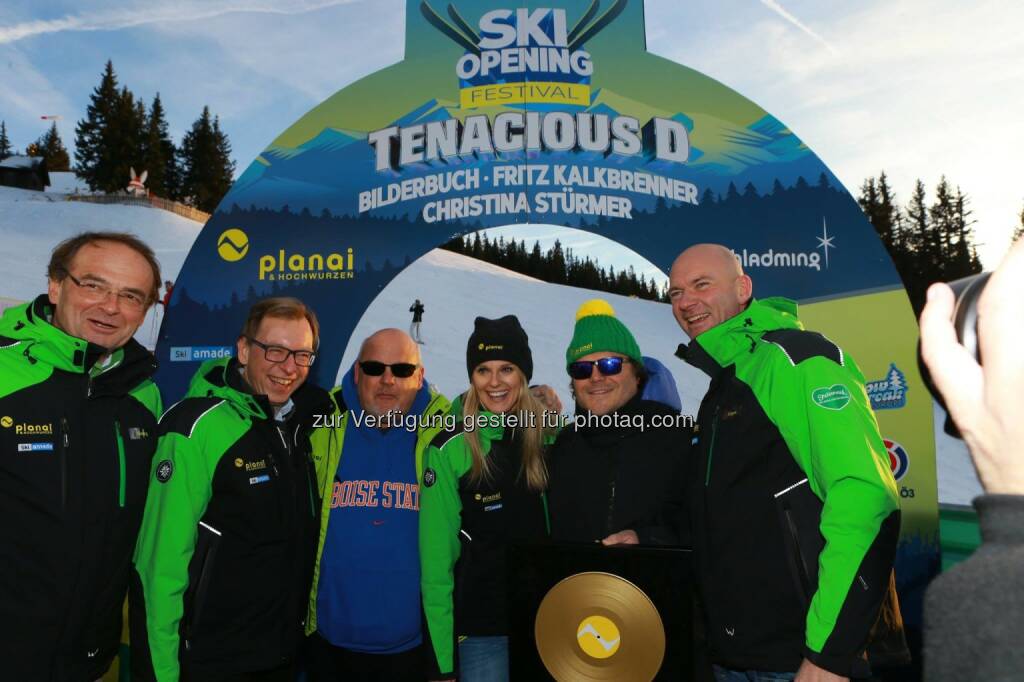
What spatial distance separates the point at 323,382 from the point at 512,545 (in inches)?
102

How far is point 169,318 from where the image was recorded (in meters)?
4.52

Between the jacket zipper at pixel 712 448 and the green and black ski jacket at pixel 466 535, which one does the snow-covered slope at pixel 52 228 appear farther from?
the jacket zipper at pixel 712 448

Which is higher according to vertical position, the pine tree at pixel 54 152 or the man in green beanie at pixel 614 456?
the pine tree at pixel 54 152

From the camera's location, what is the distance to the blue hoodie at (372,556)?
2924 millimetres

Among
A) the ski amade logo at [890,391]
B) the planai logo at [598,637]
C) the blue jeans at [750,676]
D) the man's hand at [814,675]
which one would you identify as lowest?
the blue jeans at [750,676]

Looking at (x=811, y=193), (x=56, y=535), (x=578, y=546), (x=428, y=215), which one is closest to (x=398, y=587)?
(x=578, y=546)

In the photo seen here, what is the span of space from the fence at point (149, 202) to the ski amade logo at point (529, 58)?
31.4 m

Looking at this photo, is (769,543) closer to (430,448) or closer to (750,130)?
(430,448)

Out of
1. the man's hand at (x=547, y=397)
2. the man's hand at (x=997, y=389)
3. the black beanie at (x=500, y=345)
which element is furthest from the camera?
the man's hand at (x=547, y=397)

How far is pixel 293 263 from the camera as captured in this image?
4.51m

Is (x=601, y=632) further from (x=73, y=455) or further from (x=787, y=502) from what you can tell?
(x=73, y=455)

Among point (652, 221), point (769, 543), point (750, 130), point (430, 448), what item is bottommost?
point (769, 543)

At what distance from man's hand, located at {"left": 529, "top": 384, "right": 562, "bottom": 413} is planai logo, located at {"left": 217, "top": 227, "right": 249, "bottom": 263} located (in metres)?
2.36

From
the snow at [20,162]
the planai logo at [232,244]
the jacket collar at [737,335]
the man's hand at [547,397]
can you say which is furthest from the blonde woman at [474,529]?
the snow at [20,162]
